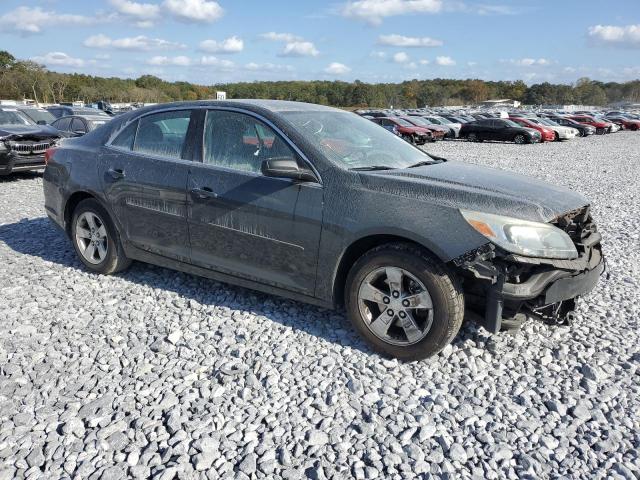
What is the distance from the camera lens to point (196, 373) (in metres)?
3.41

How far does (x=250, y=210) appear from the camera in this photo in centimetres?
391

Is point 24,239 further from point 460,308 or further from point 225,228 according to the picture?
point 460,308

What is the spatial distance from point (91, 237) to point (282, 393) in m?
2.97

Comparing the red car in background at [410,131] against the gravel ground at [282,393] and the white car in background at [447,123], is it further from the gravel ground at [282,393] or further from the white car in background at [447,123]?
the gravel ground at [282,393]

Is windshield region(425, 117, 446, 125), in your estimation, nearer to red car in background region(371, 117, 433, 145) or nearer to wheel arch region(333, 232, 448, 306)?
red car in background region(371, 117, 433, 145)

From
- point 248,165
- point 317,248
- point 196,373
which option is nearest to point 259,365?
point 196,373

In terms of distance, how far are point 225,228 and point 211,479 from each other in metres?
2.01

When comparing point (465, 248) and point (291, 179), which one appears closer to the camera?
point (465, 248)

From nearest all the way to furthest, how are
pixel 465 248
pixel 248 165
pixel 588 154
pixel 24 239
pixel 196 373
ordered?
pixel 465 248, pixel 196 373, pixel 248 165, pixel 24 239, pixel 588 154

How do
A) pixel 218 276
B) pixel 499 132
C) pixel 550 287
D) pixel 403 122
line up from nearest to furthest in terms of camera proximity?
pixel 550 287, pixel 218 276, pixel 403 122, pixel 499 132

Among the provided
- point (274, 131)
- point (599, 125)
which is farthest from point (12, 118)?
point (599, 125)

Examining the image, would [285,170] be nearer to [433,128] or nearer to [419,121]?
[433,128]

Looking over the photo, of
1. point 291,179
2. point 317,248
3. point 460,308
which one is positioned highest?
point 291,179

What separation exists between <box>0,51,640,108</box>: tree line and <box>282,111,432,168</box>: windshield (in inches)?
2800
